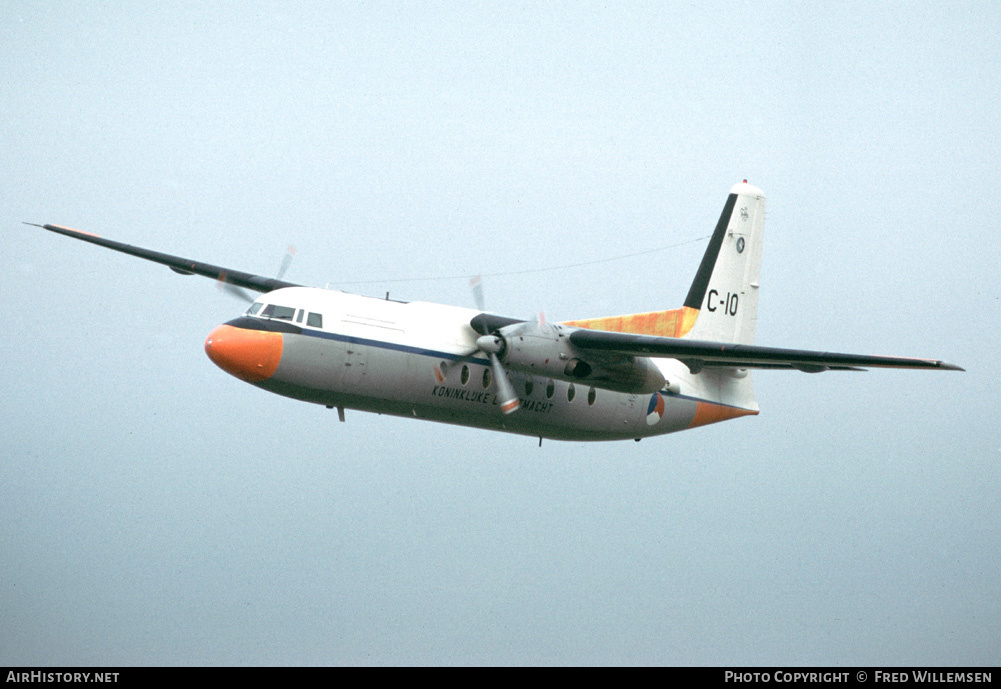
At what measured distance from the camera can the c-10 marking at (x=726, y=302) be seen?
2467 cm

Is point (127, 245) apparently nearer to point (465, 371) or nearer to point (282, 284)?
point (282, 284)

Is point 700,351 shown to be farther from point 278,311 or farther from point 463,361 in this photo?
point 278,311

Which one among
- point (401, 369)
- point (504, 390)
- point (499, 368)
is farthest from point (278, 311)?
point (504, 390)

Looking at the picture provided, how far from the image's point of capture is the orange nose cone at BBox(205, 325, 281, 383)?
18.0 metres

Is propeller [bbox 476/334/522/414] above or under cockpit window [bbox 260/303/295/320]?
under

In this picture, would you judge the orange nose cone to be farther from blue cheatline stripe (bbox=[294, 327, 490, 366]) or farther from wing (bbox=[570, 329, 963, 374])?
wing (bbox=[570, 329, 963, 374])

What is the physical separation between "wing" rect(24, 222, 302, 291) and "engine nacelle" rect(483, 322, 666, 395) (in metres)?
5.45

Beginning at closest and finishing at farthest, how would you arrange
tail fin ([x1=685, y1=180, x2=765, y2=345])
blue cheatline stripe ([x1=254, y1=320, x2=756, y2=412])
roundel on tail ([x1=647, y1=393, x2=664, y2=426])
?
blue cheatline stripe ([x1=254, y1=320, x2=756, y2=412]) → roundel on tail ([x1=647, y1=393, x2=664, y2=426]) → tail fin ([x1=685, y1=180, x2=765, y2=345])

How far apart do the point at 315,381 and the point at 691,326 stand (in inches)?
359

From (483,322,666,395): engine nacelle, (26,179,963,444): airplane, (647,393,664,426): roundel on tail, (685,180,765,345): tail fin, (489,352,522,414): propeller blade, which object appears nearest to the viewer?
(26,179,963,444): airplane

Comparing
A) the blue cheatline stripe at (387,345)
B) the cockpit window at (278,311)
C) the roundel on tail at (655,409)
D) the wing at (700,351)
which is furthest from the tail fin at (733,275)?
the cockpit window at (278,311)

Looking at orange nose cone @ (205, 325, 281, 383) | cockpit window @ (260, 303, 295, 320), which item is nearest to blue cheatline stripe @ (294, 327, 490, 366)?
cockpit window @ (260, 303, 295, 320)

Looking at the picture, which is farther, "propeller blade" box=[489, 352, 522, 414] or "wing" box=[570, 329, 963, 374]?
"propeller blade" box=[489, 352, 522, 414]
